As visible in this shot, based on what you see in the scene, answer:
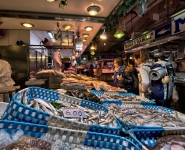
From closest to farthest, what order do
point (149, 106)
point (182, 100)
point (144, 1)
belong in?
point (149, 106) < point (144, 1) < point (182, 100)

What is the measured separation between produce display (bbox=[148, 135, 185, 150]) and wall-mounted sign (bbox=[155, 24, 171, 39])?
549cm

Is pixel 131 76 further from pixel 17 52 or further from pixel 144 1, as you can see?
pixel 17 52

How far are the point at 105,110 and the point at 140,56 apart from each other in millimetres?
4146

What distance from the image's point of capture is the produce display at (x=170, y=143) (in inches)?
55.1

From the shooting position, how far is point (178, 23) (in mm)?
5633

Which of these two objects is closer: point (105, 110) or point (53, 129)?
point (53, 129)

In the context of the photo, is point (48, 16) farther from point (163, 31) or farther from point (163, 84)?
point (163, 31)

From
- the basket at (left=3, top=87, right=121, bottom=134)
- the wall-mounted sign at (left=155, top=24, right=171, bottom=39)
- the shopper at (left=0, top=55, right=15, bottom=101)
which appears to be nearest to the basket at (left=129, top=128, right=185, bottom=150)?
the basket at (left=3, top=87, right=121, bottom=134)

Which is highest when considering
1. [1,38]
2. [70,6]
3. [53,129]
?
[70,6]

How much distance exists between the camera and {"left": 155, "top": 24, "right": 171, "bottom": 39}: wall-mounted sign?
621 centimetres

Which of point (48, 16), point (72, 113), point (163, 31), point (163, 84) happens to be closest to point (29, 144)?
point (72, 113)

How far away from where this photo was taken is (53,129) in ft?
3.69

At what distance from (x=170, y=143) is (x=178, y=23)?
208 inches

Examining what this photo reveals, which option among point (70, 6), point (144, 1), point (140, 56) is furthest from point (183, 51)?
point (70, 6)
